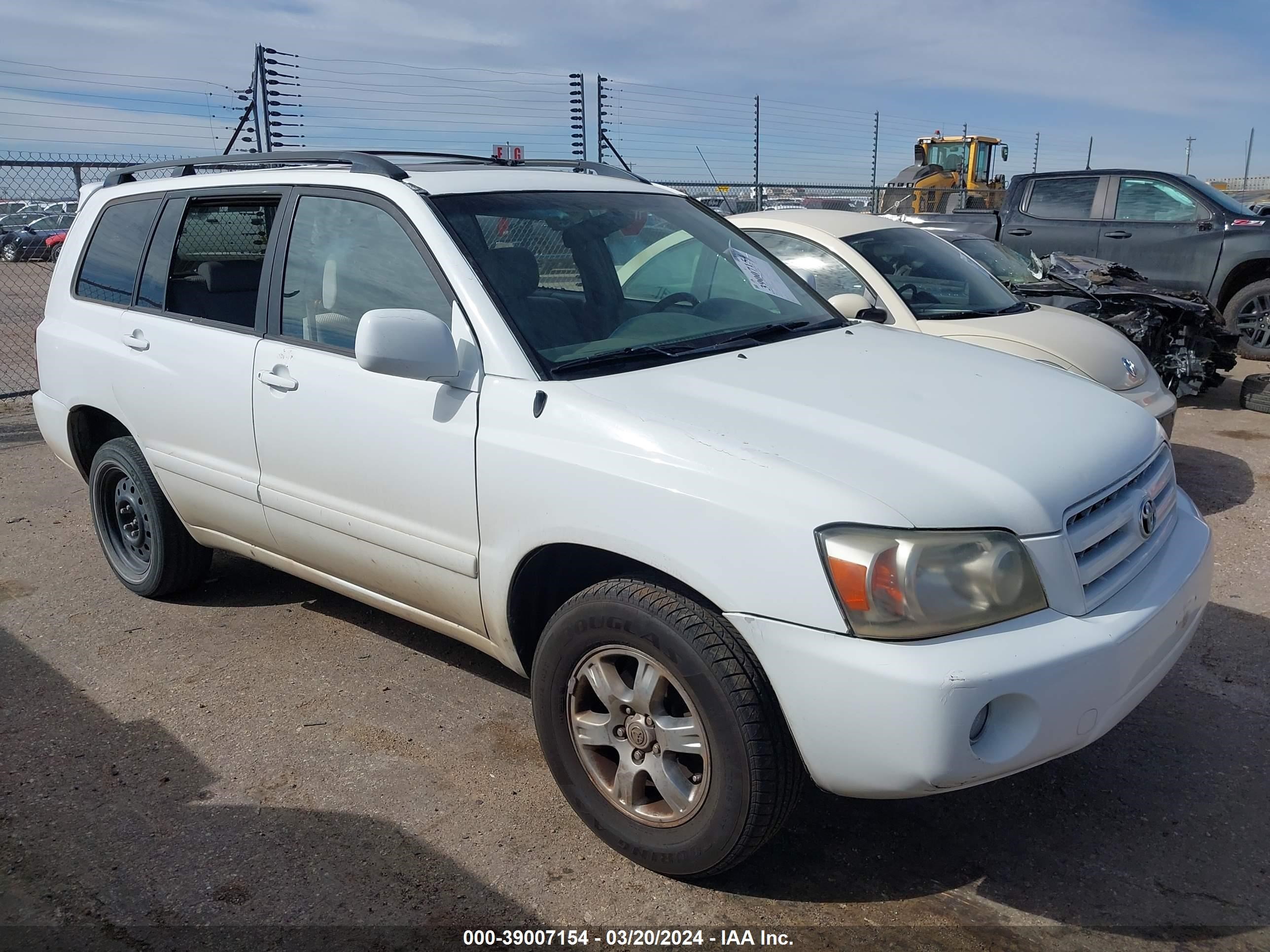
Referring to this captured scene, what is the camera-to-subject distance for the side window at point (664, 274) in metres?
3.54

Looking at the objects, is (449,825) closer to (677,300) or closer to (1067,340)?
(677,300)

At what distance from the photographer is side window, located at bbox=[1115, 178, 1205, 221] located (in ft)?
33.2

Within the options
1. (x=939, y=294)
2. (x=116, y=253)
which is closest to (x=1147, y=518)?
(x=939, y=294)

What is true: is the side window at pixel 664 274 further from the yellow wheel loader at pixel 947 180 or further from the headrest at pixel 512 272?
the yellow wheel loader at pixel 947 180

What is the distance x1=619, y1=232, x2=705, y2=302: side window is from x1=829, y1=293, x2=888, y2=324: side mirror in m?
0.89

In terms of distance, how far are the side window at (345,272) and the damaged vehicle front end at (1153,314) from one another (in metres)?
5.62

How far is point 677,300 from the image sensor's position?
3564mm

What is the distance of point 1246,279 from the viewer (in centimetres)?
992

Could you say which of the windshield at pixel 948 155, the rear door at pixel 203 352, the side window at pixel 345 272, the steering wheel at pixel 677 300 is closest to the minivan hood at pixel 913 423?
the steering wheel at pixel 677 300

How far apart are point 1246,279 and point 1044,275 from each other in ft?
8.94

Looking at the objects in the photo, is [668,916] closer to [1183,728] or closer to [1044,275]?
[1183,728]

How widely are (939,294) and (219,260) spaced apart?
4.17m

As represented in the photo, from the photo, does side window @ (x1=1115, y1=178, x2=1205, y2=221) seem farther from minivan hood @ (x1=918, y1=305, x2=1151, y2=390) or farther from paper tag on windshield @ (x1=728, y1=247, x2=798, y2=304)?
paper tag on windshield @ (x1=728, y1=247, x2=798, y2=304)

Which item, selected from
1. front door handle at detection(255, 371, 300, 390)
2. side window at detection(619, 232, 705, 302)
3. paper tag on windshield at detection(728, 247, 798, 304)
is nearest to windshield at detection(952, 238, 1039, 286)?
paper tag on windshield at detection(728, 247, 798, 304)
